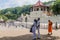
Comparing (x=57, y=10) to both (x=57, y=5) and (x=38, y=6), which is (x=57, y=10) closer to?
(x=57, y=5)

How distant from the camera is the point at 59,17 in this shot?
5112 cm

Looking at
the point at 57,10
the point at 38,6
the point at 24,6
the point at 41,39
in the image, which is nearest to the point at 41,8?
the point at 38,6

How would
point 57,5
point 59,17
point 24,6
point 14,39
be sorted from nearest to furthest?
point 14,39, point 59,17, point 57,5, point 24,6

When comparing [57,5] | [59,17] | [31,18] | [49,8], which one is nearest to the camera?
[59,17]

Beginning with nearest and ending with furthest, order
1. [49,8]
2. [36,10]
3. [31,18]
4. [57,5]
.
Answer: [31,18], [57,5], [36,10], [49,8]

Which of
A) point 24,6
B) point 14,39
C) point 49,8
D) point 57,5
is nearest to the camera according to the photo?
point 14,39

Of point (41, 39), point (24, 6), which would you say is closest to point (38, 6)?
point (41, 39)

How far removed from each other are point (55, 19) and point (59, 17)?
0.94 meters

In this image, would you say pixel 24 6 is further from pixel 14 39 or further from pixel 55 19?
pixel 14 39

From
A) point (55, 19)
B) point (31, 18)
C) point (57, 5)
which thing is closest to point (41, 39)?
point (55, 19)

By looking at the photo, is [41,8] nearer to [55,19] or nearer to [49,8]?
[49,8]

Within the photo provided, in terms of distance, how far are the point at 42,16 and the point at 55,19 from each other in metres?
3.94

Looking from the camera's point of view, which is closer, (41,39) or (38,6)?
(41,39)

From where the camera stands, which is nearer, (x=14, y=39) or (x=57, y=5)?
(x=14, y=39)
